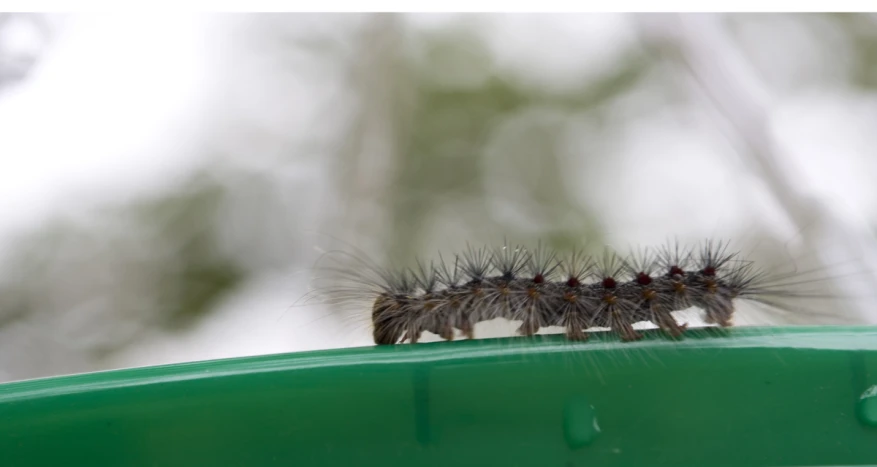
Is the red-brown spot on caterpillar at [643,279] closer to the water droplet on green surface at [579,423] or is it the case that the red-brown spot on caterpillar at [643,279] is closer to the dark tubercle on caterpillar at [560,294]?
the dark tubercle on caterpillar at [560,294]

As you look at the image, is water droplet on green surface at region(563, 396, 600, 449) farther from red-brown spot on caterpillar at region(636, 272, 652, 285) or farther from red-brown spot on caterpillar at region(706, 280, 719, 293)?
red-brown spot on caterpillar at region(706, 280, 719, 293)

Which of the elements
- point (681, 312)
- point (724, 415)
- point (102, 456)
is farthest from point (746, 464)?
point (102, 456)

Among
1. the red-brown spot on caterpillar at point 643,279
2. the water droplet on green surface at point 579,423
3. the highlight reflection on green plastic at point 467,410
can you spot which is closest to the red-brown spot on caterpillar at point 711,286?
the red-brown spot on caterpillar at point 643,279

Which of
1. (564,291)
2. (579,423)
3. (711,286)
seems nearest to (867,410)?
(579,423)

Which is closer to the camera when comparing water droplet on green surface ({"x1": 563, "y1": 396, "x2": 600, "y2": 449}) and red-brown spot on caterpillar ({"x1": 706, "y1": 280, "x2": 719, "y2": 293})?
water droplet on green surface ({"x1": 563, "y1": 396, "x2": 600, "y2": 449})

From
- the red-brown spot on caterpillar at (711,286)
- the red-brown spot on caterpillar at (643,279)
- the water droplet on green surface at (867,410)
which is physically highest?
the red-brown spot on caterpillar at (643,279)

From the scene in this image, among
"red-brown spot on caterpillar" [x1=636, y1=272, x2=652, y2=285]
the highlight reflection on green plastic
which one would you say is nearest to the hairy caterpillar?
"red-brown spot on caterpillar" [x1=636, y1=272, x2=652, y2=285]
